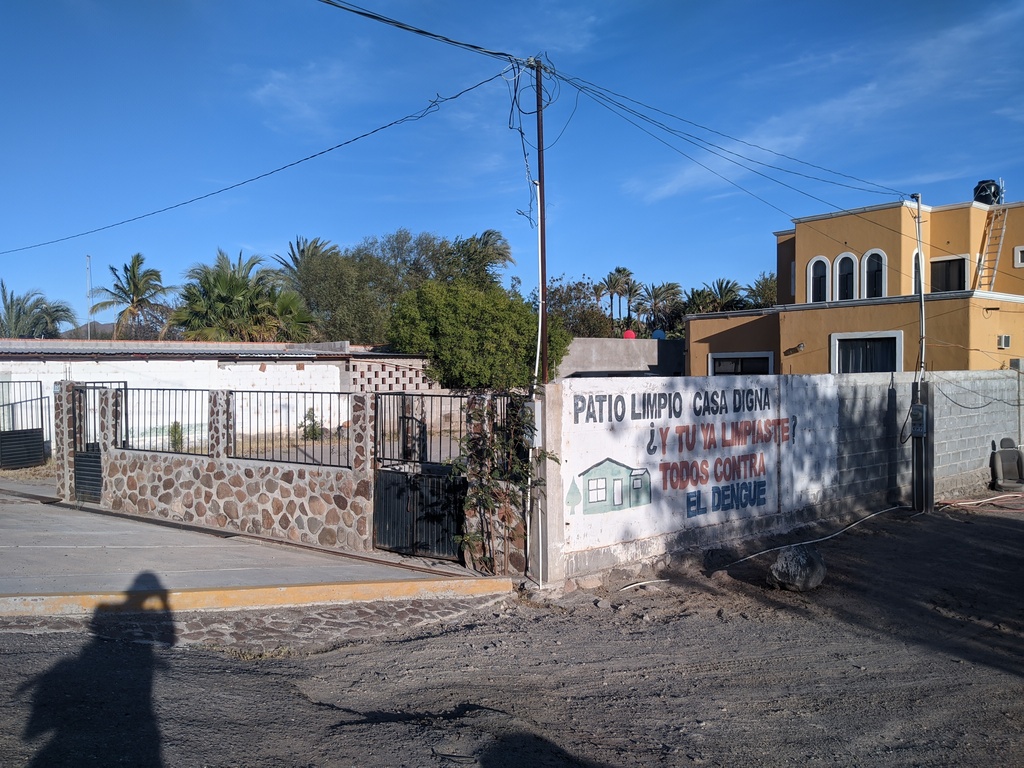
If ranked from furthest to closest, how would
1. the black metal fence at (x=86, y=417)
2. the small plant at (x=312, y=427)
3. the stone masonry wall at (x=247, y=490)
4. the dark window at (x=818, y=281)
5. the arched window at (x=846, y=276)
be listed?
1. the dark window at (x=818, y=281)
2. the arched window at (x=846, y=276)
3. the black metal fence at (x=86, y=417)
4. the small plant at (x=312, y=427)
5. the stone masonry wall at (x=247, y=490)

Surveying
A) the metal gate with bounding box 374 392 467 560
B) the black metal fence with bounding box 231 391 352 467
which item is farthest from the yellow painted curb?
the black metal fence with bounding box 231 391 352 467

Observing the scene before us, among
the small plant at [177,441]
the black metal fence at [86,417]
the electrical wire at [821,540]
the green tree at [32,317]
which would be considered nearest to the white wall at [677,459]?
the electrical wire at [821,540]

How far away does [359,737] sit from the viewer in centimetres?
502

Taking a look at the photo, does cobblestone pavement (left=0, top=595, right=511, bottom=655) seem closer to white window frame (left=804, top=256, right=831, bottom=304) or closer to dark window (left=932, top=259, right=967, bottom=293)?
white window frame (left=804, top=256, right=831, bottom=304)

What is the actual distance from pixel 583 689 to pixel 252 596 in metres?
3.80

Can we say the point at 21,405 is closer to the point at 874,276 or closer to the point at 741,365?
the point at 741,365

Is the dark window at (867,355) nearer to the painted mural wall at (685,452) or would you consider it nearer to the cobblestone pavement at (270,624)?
the painted mural wall at (685,452)

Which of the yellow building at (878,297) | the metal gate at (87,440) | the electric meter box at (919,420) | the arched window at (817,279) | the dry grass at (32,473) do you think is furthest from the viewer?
the arched window at (817,279)

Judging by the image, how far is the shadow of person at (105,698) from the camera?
4.58m

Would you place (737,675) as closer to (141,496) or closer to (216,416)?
(216,416)

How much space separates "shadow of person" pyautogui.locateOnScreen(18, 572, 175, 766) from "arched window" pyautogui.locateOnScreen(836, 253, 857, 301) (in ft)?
94.0

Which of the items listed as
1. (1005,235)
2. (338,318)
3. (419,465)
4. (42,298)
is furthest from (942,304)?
(42,298)

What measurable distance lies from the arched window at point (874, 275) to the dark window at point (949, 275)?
2.03 metres

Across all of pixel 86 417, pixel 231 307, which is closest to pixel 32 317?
pixel 231 307
